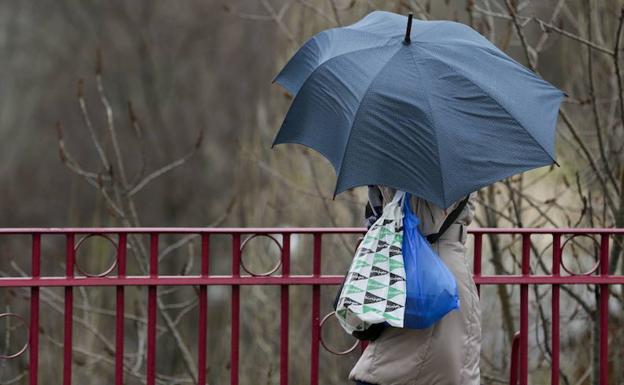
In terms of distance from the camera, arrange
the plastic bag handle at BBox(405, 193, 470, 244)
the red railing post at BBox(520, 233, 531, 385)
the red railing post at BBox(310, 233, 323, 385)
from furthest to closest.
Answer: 1. the red railing post at BBox(520, 233, 531, 385)
2. the red railing post at BBox(310, 233, 323, 385)
3. the plastic bag handle at BBox(405, 193, 470, 244)

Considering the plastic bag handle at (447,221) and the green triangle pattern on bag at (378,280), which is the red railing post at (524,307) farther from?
the green triangle pattern on bag at (378,280)

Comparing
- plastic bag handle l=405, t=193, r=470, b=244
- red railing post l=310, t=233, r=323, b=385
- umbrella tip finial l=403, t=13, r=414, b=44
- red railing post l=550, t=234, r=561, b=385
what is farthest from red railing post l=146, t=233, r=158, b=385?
red railing post l=550, t=234, r=561, b=385

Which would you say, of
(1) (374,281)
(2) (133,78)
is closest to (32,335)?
(1) (374,281)

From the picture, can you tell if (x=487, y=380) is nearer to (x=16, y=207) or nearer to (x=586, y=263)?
(x=586, y=263)

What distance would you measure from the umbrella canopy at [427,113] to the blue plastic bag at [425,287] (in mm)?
228

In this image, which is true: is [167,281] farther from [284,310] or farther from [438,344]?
[438,344]

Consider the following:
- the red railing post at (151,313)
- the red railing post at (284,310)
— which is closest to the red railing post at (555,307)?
the red railing post at (284,310)

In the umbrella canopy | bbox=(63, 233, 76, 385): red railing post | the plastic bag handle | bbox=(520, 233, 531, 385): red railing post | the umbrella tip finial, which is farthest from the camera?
bbox=(520, 233, 531, 385): red railing post

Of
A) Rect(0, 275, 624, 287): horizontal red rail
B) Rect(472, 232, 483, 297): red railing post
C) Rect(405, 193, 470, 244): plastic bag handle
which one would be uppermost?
Rect(405, 193, 470, 244): plastic bag handle

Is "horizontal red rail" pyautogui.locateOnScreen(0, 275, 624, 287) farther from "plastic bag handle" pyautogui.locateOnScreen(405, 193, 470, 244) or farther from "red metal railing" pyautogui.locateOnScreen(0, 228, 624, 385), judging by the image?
"plastic bag handle" pyautogui.locateOnScreen(405, 193, 470, 244)

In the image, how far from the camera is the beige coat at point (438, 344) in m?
4.02

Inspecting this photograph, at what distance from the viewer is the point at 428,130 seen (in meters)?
3.86

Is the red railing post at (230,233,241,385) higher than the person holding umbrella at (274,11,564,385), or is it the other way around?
the person holding umbrella at (274,11,564,385)

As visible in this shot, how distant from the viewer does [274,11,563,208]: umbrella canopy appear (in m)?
3.85
